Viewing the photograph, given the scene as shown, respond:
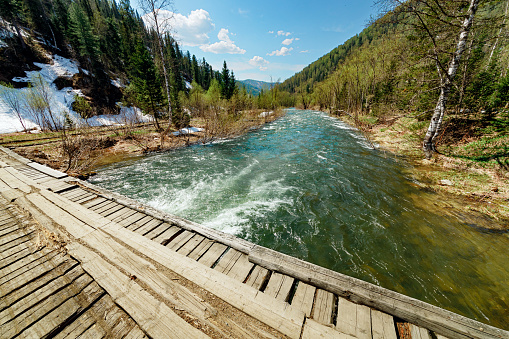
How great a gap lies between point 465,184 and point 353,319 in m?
8.94

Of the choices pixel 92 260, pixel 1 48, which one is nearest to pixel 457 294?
pixel 92 260

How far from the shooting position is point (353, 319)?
7.17ft

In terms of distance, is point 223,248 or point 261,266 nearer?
point 261,266

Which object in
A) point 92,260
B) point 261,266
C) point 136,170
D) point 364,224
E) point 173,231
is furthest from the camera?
point 136,170

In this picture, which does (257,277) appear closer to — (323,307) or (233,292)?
(233,292)

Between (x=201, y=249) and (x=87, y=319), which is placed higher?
(x=87, y=319)

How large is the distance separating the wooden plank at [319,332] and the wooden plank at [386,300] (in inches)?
23.9

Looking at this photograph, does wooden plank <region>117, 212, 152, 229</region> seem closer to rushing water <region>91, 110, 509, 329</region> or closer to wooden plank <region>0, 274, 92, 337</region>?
wooden plank <region>0, 274, 92, 337</region>

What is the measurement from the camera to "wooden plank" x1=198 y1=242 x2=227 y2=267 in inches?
122

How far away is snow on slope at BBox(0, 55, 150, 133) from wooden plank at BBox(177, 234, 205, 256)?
20.0 metres

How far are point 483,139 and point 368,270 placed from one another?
12.5m

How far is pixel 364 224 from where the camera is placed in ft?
18.2

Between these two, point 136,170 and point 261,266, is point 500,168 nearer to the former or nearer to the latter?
point 261,266

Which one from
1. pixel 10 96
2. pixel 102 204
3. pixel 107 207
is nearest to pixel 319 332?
pixel 107 207
